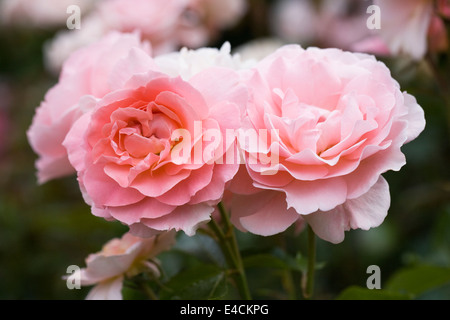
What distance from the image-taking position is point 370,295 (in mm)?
600

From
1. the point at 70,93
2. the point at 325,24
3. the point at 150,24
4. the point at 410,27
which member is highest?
the point at 325,24

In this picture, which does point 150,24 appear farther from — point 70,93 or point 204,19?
point 70,93

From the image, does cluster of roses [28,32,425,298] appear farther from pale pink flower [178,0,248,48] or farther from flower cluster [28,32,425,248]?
pale pink flower [178,0,248,48]

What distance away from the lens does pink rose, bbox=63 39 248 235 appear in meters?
0.50

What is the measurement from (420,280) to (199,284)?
30 centimetres

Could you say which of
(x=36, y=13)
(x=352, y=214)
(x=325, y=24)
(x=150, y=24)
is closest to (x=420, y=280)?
(x=352, y=214)

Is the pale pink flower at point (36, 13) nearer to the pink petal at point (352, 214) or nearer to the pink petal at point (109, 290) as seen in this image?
the pink petal at point (109, 290)

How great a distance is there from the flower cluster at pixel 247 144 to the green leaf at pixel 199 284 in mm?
97

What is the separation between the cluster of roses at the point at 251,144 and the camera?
0.49m

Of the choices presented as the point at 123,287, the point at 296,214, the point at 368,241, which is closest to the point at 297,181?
the point at 296,214

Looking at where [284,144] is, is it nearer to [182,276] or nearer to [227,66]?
[227,66]

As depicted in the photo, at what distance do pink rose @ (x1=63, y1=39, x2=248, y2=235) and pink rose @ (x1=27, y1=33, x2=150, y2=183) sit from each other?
8 cm

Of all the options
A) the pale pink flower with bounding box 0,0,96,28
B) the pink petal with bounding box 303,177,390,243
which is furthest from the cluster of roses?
the pale pink flower with bounding box 0,0,96,28
